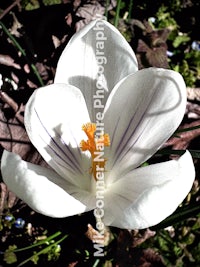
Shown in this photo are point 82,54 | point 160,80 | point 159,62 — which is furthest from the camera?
point 159,62

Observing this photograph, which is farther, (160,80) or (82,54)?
(82,54)

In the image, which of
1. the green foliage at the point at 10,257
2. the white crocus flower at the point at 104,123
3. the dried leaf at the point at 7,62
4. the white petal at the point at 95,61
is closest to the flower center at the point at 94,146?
the white crocus flower at the point at 104,123

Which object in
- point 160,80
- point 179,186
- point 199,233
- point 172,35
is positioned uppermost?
point 160,80

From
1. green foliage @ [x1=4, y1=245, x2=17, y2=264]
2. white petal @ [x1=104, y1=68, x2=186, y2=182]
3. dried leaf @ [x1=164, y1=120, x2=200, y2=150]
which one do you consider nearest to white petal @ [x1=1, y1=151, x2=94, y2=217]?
white petal @ [x1=104, y1=68, x2=186, y2=182]

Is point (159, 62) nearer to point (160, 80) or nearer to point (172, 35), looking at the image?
point (172, 35)

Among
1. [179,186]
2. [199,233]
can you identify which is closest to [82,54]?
[179,186]

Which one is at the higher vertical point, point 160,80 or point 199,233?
point 160,80

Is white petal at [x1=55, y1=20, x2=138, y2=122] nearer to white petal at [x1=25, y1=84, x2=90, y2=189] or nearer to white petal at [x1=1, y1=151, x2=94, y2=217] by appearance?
white petal at [x1=25, y1=84, x2=90, y2=189]

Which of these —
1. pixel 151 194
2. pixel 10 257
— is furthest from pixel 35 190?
pixel 10 257
